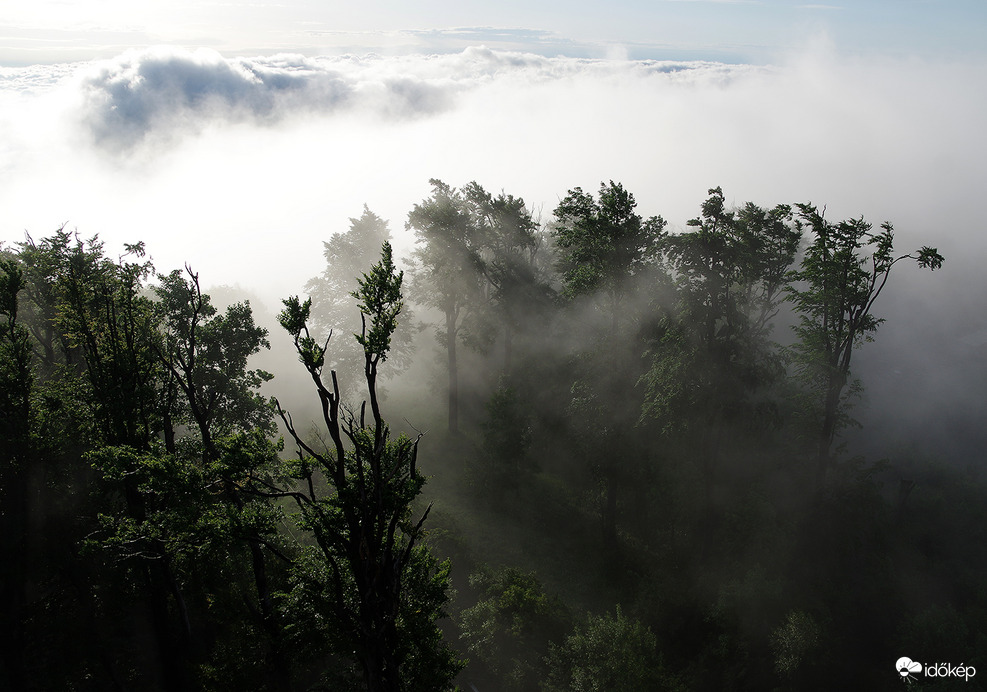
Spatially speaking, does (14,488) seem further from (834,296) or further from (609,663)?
(834,296)

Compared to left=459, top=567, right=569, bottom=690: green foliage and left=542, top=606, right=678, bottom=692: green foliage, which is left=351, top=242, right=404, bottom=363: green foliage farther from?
left=459, top=567, right=569, bottom=690: green foliage

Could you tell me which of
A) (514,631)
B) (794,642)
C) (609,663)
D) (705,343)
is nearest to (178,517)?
(609,663)

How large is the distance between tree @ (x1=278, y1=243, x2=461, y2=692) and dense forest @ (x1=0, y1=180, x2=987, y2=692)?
0.07 meters

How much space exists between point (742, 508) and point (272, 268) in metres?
96.5

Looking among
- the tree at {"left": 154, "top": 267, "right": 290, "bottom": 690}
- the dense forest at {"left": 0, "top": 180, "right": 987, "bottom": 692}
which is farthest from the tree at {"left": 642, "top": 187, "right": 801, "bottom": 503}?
the tree at {"left": 154, "top": 267, "right": 290, "bottom": 690}

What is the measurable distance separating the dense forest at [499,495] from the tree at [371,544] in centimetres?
7

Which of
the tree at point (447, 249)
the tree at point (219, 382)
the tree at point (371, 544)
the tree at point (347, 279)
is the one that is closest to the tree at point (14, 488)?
the tree at point (219, 382)

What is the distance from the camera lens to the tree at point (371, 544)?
775 centimetres

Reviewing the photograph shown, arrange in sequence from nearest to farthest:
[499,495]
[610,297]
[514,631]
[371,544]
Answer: [371,544] < [514,631] < [610,297] < [499,495]

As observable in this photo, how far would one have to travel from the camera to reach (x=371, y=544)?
28.6ft

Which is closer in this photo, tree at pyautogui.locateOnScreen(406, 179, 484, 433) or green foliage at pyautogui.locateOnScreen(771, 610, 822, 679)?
green foliage at pyautogui.locateOnScreen(771, 610, 822, 679)

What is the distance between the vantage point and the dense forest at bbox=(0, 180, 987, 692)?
408 inches

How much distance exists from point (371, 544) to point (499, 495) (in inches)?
719

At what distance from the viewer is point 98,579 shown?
16.4 m
